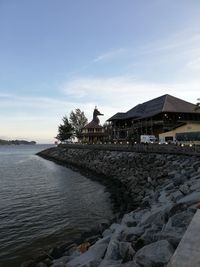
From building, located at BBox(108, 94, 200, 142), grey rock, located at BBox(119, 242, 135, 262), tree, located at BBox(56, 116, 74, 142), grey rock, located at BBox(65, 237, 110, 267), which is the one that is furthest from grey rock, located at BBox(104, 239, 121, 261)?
tree, located at BBox(56, 116, 74, 142)

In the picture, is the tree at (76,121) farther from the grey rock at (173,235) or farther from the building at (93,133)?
the grey rock at (173,235)

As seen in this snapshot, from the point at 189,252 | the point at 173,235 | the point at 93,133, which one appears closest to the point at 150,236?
the point at 173,235

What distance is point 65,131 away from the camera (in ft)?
369

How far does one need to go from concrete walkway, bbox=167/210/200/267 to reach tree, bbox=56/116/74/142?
10616cm

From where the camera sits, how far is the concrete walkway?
221 inches

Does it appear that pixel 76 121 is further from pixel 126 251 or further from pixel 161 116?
pixel 126 251

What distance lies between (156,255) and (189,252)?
1.64m

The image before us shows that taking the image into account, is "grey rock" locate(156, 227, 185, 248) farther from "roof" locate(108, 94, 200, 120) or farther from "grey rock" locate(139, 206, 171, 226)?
"roof" locate(108, 94, 200, 120)

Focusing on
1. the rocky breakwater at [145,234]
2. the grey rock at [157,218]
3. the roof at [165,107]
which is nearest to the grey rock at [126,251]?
the rocky breakwater at [145,234]

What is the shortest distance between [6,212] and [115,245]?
13.9m

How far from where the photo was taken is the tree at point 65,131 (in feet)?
368

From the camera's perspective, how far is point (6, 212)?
2108 centimetres

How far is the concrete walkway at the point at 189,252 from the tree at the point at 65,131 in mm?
106161

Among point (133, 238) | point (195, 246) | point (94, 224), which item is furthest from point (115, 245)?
point (94, 224)
